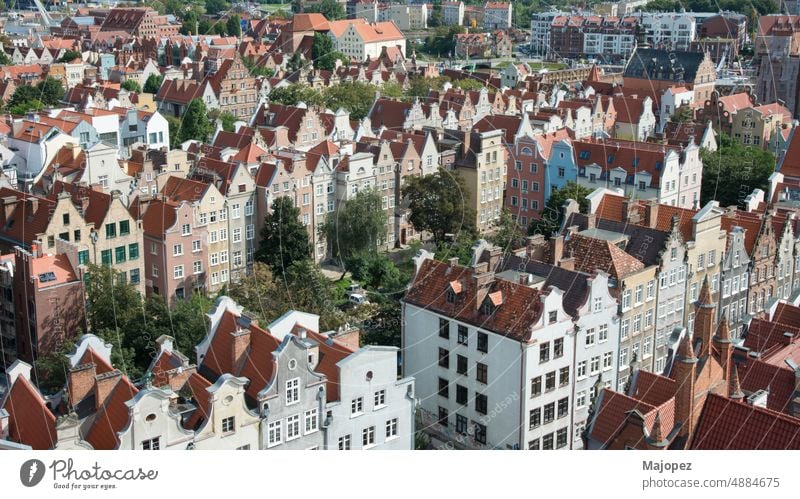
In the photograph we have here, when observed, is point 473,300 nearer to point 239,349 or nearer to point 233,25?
point 239,349

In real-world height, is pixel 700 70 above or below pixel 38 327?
above

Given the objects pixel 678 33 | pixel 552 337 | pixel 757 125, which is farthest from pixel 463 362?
pixel 678 33

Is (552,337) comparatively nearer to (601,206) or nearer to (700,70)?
(601,206)

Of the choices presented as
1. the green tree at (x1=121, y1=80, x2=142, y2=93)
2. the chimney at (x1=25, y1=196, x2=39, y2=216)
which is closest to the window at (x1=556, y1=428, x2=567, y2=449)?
the chimney at (x1=25, y1=196, x2=39, y2=216)

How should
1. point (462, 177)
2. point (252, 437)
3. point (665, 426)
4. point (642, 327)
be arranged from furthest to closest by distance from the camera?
point (462, 177) < point (642, 327) < point (252, 437) < point (665, 426)

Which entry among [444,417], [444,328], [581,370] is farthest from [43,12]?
[581,370]

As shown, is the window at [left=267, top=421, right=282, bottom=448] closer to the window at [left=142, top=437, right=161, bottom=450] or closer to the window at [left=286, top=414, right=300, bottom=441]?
the window at [left=286, top=414, right=300, bottom=441]
